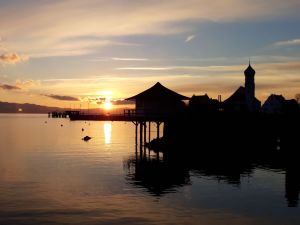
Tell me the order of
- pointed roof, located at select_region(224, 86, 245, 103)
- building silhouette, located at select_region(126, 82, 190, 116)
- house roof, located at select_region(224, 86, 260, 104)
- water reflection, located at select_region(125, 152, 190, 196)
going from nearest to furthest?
water reflection, located at select_region(125, 152, 190, 196), building silhouette, located at select_region(126, 82, 190, 116), house roof, located at select_region(224, 86, 260, 104), pointed roof, located at select_region(224, 86, 245, 103)

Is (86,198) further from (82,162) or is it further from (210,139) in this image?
(210,139)

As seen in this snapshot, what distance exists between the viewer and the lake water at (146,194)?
26062 millimetres

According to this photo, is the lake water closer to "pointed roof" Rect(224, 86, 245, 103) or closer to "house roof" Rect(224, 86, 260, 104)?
"house roof" Rect(224, 86, 260, 104)

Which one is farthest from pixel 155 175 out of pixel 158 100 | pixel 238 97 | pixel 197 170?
pixel 238 97

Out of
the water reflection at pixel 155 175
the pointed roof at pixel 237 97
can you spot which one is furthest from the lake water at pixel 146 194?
the pointed roof at pixel 237 97

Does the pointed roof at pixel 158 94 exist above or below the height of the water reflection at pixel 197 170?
above

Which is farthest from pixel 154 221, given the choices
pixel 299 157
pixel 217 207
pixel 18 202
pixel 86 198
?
pixel 299 157

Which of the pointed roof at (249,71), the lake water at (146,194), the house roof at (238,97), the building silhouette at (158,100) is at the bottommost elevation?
the lake water at (146,194)

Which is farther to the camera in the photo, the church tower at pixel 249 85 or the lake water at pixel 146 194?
the church tower at pixel 249 85

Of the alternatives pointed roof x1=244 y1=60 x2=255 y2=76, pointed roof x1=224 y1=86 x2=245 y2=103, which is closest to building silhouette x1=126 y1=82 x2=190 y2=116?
pointed roof x1=244 y1=60 x2=255 y2=76

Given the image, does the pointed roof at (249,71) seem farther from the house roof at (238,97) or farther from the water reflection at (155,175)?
the water reflection at (155,175)

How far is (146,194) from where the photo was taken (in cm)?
3266

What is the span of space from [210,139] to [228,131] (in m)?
2.96

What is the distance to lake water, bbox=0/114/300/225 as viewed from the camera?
26.1 meters
